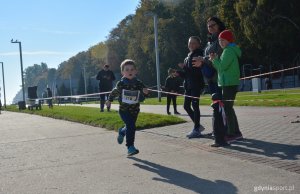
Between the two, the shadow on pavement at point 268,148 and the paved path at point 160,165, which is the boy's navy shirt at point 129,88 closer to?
the paved path at point 160,165

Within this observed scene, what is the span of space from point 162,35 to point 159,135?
5761 centimetres

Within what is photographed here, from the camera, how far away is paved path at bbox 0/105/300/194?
5609 mm

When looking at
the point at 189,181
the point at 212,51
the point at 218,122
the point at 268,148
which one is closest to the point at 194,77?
the point at 212,51

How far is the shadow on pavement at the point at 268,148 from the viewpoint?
22.4 feet

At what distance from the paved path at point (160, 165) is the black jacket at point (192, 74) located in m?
1.08

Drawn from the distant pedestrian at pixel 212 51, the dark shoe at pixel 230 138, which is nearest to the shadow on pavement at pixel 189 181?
the dark shoe at pixel 230 138

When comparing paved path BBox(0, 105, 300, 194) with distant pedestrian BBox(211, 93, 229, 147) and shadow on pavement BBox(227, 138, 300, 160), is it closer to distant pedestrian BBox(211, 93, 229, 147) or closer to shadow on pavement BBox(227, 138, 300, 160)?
shadow on pavement BBox(227, 138, 300, 160)

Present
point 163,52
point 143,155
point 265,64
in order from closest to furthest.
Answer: point 143,155 → point 265,64 → point 163,52

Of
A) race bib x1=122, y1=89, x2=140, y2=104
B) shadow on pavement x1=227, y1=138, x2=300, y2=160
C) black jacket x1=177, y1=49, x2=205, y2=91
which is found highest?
black jacket x1=177, y1=49, x2=205, y2=91

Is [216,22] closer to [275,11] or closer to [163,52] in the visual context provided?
[275,11]

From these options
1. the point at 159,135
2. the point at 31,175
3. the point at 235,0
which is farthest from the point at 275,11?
the point at 31,175

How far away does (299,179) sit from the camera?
541 cm

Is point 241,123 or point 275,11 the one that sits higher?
point 275,11

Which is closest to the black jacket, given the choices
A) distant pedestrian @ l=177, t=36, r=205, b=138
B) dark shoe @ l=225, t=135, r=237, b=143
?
distant pedestrian @ l=177, t=36, r=205, b=138
